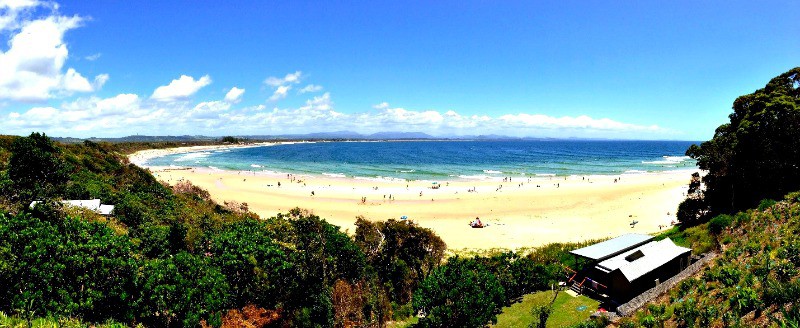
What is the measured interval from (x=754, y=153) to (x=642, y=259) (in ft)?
39.0

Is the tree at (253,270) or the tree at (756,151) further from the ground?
the tree at (756,151)

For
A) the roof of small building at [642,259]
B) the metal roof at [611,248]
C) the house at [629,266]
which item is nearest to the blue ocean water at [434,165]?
the metal roof at [611,248]

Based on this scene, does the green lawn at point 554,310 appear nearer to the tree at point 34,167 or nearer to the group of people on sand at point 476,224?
the group of people on sand at point 476,224

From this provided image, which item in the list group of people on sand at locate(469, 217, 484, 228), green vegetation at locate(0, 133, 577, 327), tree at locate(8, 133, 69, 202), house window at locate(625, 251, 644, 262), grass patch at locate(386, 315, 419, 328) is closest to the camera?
green vegetation at locate(0, 133, 577, 327)

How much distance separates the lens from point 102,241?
888cm

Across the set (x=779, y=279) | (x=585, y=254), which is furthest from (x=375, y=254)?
(x=779, y=279)

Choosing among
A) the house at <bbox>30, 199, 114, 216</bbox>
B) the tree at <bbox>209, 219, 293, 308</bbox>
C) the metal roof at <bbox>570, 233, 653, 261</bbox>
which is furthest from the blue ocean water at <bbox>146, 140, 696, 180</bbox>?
the tree at <bbox>209, 219, 293, 308</bbox>

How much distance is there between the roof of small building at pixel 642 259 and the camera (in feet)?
47.2

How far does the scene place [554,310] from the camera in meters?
13.9

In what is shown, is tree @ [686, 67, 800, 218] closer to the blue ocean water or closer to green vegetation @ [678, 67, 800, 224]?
green vegetation @ [678, 67, 800, 224]

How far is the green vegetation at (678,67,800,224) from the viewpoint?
19.3 m

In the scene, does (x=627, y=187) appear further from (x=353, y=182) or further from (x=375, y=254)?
(x=375, y=254)

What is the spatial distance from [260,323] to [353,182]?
46.7 m

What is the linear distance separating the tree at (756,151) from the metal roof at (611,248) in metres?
7.89
